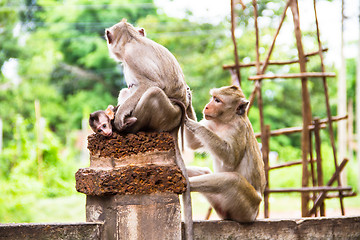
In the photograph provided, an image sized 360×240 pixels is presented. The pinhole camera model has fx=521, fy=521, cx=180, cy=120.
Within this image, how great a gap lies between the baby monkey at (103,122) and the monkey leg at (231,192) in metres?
0.82

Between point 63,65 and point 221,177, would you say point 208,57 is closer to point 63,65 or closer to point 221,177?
point 63,65

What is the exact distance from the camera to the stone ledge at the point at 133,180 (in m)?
3.39

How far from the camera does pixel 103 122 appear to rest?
11.5 feet

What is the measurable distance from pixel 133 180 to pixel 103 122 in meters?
0.45

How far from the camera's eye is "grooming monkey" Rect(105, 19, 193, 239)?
140 inches

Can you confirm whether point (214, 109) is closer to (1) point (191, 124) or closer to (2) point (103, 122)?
(1) point (191, 124)

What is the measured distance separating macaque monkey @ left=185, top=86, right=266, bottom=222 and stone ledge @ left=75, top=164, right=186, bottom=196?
0.50m

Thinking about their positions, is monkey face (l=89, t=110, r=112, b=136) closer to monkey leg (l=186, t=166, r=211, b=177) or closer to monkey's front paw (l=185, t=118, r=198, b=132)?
monkey's front paw (l=185, t=118, r=198, b=132)

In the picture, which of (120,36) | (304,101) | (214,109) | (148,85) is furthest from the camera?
(304,101)

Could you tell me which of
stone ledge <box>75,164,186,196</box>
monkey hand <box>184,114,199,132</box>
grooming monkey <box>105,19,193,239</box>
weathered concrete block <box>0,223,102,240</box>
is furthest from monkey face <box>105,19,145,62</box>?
weathered concrete block <box>0,223,102,240</box>

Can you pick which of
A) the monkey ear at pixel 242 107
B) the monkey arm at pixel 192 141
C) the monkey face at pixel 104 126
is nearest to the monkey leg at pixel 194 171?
the monkey arm at pixel 192 141

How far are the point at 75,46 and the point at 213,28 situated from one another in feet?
27.6

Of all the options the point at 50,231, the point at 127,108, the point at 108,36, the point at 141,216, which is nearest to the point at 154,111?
the point at 127,108

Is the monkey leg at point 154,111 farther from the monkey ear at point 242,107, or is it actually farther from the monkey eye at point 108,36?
the monkey ear at point 242,107
